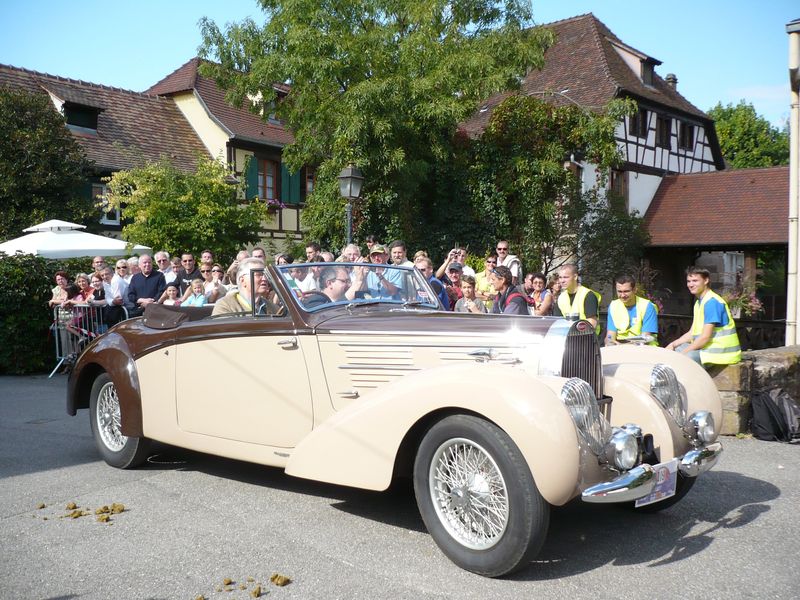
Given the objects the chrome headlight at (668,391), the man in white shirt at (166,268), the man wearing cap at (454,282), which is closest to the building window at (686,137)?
the man wearing cap at (454,282)

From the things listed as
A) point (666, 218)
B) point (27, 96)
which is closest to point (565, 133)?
point (666, 218)

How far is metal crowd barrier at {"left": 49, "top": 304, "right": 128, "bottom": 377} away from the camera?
40.5 feet

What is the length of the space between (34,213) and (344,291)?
1799 cm

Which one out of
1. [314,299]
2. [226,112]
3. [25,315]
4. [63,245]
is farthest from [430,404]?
[226,112]

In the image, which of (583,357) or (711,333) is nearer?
(583,357)

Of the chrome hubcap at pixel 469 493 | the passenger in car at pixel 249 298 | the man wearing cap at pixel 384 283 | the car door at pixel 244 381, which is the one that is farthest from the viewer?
the man wearing cap at pixel 384 283

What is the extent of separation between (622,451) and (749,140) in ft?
156

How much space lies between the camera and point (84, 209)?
22.0m

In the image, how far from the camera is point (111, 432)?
664cm

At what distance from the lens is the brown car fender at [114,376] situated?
623 cm

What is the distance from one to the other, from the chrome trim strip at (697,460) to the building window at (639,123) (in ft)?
82.2

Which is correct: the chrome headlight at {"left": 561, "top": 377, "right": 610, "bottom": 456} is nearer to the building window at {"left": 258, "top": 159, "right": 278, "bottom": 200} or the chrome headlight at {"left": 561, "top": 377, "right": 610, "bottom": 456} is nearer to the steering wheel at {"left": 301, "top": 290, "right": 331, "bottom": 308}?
the steering wheel at {"left": 301, "top": 290, "right": 331, "bottom": 308}

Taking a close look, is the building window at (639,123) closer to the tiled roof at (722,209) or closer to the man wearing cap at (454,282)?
the tiled roof at (722,209)

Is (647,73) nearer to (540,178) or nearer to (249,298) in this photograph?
(540,178)
